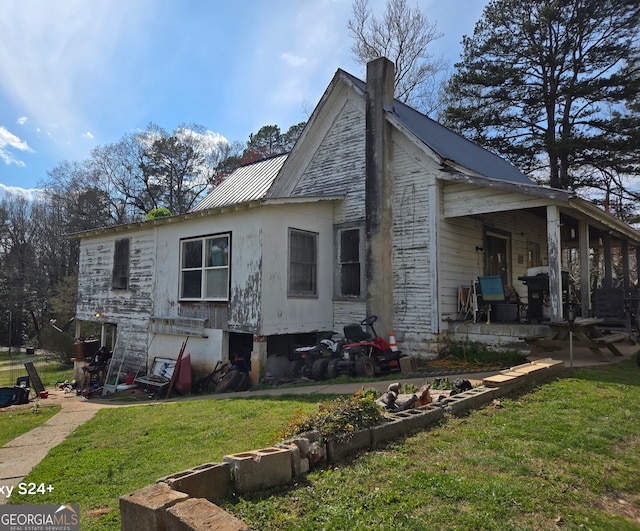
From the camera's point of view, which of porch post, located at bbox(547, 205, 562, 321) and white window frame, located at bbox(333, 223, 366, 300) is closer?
porch post, located at bbox(547, 205, 562, 321)

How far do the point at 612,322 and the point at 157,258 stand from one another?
40.1 feet

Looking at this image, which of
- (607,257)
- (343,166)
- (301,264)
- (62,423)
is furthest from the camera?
(607,257)

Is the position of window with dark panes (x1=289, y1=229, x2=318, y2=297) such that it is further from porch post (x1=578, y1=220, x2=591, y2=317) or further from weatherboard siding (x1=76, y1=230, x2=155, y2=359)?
porch post (x1=578, y1=220, x2=591, y2=317)

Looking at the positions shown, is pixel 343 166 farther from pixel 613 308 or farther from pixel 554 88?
pixel 554 88

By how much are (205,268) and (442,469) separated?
9057mm

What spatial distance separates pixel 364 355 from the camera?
30.4 feet

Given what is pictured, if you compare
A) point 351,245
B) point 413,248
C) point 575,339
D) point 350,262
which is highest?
point 351,245

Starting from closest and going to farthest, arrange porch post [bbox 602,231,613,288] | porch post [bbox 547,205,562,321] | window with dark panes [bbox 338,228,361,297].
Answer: porch post [bbox 547,205,562,321]
window with dark panes [bbox 338,228,361,297]
porch post [bbox 602,231,613,288]

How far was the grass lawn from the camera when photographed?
2908 millimetres

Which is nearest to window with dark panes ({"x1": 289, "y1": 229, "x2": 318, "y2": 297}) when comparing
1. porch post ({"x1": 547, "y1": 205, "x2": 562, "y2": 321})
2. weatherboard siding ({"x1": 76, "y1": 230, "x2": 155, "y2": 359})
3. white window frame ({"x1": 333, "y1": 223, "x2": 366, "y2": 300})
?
white window frame ({"x1": 333, "y1": 223, "x2": 366, "y2": 300})

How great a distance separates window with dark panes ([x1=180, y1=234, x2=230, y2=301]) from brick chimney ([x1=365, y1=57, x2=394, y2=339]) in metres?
3.60

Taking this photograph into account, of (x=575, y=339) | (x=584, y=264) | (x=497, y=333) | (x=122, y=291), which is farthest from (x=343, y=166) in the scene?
(x=122, y=291)

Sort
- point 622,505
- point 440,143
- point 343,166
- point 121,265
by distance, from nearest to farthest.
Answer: point 622,505, point 343,166, point 440,143, point 121,265

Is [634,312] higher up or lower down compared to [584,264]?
lower down
